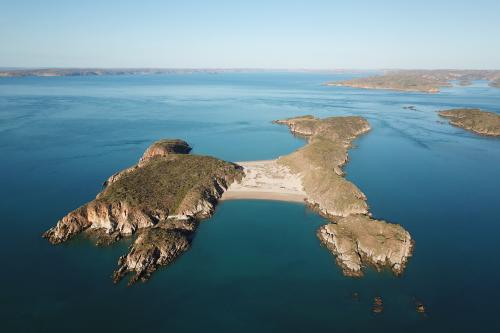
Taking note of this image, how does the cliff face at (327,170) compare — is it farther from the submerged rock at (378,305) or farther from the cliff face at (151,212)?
the submerged rock at (378,305)

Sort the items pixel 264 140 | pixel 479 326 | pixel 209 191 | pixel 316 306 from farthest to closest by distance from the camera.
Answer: pixel 264 140 < pixel 209 191 < pixel 316 306 < pixel 479 326

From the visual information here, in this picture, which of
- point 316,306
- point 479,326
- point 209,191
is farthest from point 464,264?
point 209,191

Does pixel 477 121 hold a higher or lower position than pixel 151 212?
higher

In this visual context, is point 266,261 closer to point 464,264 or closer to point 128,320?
point 128,320

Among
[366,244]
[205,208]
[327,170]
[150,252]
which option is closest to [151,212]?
[205,208]

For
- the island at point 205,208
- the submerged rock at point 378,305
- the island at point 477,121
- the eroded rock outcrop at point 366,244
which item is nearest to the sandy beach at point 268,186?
the island at point 205,208

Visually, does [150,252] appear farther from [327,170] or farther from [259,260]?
[327,170]
